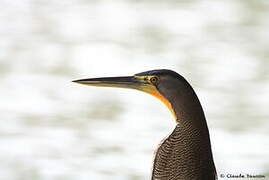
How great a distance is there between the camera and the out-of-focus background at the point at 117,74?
6.82m

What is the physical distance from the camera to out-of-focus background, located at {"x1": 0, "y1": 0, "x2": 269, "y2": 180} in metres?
6.82

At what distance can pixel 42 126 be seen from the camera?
7.33 meters

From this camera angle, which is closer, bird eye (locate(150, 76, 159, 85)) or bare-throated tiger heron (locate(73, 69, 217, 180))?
bare-throated tiger heron (locate(73, 69, 217, 180))

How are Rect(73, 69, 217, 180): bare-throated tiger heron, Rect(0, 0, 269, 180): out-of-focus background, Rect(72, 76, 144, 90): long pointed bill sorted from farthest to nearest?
Rect(0, 0, 269, 180): out-of-focus background, Rect(72, 76, 144, 90): long pointed bill, Rect(73, 69, 217, 180): bare-throated tiger heron

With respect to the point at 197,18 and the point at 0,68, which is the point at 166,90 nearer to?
the point at 0,68

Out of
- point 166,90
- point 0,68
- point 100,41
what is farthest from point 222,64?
point 166,90

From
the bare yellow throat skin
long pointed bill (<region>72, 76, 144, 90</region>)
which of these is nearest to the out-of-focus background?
long pointed bill (<region>72, 76, 144, 90</region>)

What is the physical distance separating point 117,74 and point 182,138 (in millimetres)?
4154

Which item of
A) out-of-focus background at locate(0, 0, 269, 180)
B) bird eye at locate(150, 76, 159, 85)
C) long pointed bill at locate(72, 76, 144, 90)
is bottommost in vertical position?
bird eye at locate(150, 76, 159, 85)

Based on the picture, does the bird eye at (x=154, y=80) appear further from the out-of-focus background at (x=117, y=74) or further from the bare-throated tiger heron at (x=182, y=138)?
the out-of-focus background at (x=117, y=74)

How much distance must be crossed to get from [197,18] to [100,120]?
287 centimetres

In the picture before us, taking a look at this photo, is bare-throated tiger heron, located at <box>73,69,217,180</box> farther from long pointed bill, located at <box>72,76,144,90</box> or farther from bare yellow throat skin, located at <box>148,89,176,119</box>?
long pointed bill, located at <box>72,76,144,90</box>

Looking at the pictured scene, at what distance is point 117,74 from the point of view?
8078 mm

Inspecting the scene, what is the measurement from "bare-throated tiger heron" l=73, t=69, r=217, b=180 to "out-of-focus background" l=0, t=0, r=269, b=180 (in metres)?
2.45
